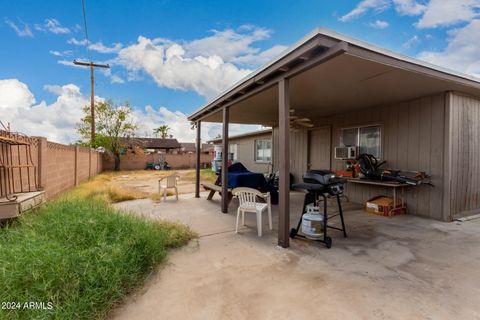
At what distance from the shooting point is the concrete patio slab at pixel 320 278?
74.6 inches

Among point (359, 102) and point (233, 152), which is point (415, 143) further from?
point (233, 152)

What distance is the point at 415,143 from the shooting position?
505 cm

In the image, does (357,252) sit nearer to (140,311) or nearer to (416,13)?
(140,311)

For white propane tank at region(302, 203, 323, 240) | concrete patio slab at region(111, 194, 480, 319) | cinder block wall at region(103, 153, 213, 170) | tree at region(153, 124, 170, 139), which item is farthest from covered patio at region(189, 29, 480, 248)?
tree at region(153, 124, 170, 139)

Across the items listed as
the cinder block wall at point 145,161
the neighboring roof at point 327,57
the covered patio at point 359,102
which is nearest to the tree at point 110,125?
the cinder block wall at point 145,161

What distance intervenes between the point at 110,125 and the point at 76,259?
63.3ft

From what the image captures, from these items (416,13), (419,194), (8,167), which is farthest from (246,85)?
(416,13)

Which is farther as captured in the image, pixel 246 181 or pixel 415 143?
pixel 246 181

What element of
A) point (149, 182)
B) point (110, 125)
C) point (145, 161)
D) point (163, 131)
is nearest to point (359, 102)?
point (149, 182)

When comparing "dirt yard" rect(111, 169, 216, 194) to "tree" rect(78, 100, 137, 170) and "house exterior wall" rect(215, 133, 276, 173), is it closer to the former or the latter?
"house exterior wall" rect(215, 133, 276, 173)

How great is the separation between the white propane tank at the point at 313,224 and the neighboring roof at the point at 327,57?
1994 millimetres

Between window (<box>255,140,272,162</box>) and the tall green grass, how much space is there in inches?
330

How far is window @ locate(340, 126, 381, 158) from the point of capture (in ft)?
19.4

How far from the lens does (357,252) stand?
3.04 m
